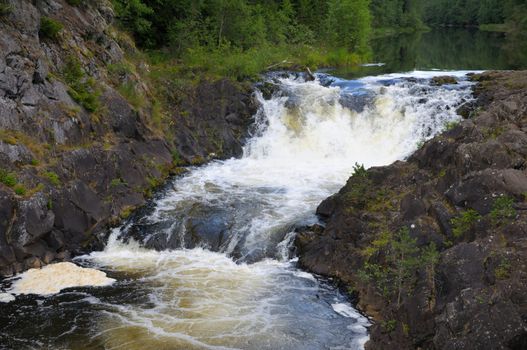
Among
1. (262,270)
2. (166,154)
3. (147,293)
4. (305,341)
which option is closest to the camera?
(305,341)

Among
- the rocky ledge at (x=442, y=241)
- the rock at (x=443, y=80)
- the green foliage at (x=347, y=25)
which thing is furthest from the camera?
the green foliage at (x=347, y=25)

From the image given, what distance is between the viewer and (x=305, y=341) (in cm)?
1066

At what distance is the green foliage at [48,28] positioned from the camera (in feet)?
60.2

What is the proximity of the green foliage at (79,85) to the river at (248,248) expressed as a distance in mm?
3992

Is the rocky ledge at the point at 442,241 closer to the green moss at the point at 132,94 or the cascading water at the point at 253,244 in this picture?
the cascading water at the point at 253,244

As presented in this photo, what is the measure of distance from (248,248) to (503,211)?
7.08 metres

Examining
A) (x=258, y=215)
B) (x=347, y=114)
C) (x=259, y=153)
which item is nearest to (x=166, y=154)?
(x=259, y=153)

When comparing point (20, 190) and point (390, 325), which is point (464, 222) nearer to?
point (390, 325)

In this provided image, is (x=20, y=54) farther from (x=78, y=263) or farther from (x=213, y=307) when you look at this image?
(x=213, y=307)

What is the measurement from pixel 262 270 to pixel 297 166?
29.3ft

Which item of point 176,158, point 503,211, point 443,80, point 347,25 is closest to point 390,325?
point 503,211

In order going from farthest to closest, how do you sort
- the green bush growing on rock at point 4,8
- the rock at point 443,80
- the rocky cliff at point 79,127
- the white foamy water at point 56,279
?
the rock at point 443,80, the green bush growing on rock at point 4,8, the rocky cliff at point 79,127, the white foamy water at point 56,279

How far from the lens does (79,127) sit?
17.5m

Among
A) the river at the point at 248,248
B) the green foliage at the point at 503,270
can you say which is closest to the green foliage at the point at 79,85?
the river at the point at 248,248
